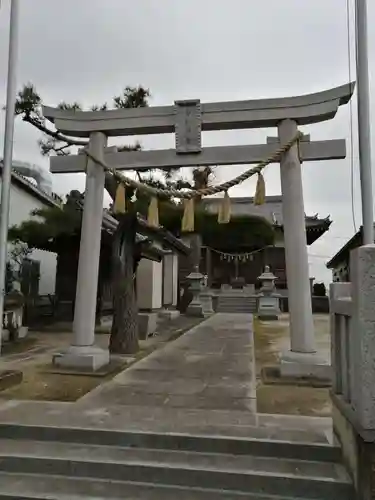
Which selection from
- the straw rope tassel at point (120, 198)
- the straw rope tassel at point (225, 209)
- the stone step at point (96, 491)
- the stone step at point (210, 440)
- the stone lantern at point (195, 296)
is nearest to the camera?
the stone step at point (96, 491)

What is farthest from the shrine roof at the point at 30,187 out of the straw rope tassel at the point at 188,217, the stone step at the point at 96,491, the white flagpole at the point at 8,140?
the stone step at the point at 96,491

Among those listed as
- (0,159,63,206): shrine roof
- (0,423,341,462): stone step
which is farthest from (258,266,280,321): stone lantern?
(0,423,341,462): stone step

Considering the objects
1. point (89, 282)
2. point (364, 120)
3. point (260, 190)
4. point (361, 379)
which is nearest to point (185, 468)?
point (361, 379)

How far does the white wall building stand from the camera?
613 inches

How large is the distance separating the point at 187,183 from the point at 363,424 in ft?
57.8

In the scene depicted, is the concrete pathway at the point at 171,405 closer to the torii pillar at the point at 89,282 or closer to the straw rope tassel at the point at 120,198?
the torii pillar at the point at 89,282

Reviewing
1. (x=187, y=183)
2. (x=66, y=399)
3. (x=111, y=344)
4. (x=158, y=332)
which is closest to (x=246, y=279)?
(x=187, y=183)

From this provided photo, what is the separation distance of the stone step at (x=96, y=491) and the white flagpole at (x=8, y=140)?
2354 millimetres

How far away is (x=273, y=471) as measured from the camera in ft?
11.4

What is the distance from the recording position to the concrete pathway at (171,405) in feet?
13.8

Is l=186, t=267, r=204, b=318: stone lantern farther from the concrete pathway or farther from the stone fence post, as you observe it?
the stone fence post

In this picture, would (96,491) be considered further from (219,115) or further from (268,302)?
(268,302)

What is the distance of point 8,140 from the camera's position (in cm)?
592

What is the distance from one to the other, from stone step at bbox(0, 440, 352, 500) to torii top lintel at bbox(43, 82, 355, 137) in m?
4.95
